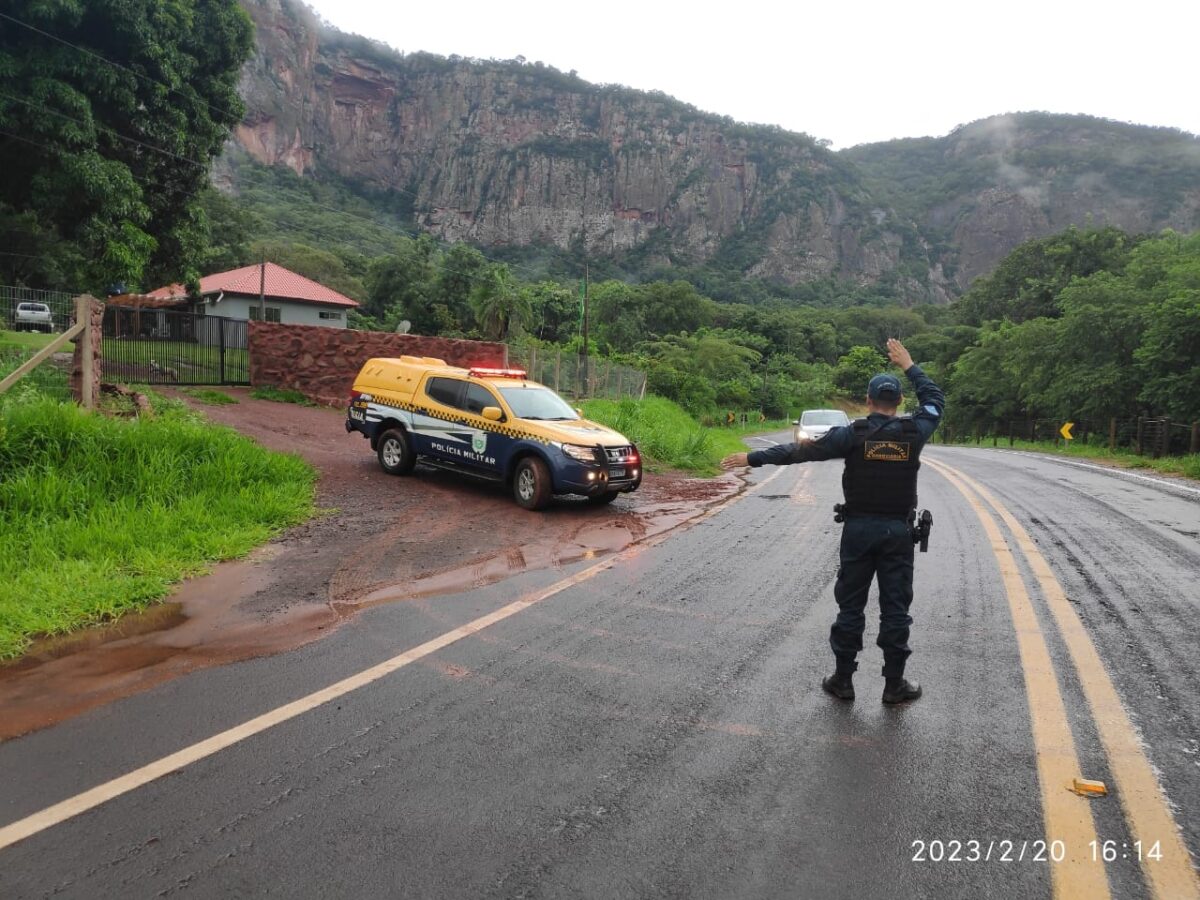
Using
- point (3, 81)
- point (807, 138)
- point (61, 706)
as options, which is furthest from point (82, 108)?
point (807, 138)

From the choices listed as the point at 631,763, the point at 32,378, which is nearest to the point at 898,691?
the point at 631,763

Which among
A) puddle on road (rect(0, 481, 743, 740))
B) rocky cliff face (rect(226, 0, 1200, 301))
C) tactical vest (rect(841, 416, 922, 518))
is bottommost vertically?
puddle on road (rect(0, 481, 743, 740))

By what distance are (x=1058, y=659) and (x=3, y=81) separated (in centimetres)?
2278

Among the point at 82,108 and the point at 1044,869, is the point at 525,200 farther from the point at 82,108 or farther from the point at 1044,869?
the point at 1044,869

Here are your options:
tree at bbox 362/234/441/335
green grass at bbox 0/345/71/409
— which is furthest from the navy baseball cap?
tree at bbox 362/234/441/335

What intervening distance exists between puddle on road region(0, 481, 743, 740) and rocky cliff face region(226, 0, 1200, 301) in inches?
5834

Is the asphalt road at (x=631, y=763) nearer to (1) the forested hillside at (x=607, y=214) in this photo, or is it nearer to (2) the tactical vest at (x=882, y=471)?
(2) the tactical vest at (x=882, y=471)

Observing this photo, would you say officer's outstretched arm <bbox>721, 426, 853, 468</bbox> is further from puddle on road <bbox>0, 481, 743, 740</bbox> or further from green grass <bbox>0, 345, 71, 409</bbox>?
green grass <bbox>0, 345, 71, 409</bbox>

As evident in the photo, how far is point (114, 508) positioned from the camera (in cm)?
721

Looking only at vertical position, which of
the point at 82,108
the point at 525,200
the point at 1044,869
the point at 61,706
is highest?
the point at 525,200

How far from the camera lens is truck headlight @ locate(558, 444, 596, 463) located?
976cm

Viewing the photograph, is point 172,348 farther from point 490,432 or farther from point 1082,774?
point 1082,774

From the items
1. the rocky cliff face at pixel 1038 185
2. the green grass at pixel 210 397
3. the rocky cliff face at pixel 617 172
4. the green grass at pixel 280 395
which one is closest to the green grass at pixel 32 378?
the green grass at pixel 210 397

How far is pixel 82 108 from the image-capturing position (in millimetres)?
18141
